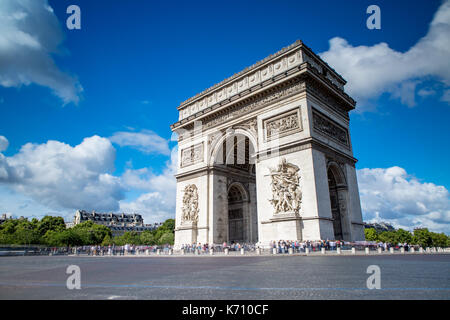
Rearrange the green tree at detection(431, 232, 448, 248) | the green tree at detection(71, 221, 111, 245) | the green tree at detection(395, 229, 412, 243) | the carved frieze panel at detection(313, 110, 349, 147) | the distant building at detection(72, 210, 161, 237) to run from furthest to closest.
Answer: the distant building at detection(72, 210, 161, 237), the green tree at detection(431, 232, 448, 248), the green tree at detection(395, 229, 412, 243), the green tree at detection(71, 221, 111, 245), the carved frieze panel at detection(313, 110, 349, 147)

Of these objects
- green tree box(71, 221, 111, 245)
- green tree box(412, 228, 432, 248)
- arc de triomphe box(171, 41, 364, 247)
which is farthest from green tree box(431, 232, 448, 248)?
green tree box(71, 221, 111, 245)

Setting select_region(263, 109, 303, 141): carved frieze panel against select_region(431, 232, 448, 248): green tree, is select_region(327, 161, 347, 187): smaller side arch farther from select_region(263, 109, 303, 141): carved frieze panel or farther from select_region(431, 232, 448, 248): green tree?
select_region(431, 232, 448, 248): green tree

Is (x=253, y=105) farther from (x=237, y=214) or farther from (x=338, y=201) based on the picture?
(x=237, y=214)

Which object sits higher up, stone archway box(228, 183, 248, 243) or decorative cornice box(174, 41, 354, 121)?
decorative cornice box(174, 41, 354, 121)

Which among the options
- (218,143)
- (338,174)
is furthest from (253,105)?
(338,174)

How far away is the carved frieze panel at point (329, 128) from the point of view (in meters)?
18.6

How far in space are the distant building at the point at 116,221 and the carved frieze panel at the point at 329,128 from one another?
77596 millimetres

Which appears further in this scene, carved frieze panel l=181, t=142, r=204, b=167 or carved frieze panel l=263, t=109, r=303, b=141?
carved frieze panel l=181, t=142, r=204, b=167

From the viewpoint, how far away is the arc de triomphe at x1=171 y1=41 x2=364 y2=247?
17.0 m

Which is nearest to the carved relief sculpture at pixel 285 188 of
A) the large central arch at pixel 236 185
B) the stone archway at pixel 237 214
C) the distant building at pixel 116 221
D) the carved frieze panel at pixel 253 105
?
the large central arch at pixel 236 185

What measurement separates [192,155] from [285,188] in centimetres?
1017

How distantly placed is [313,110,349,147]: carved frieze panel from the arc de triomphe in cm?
7

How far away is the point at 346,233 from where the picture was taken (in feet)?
62.2
